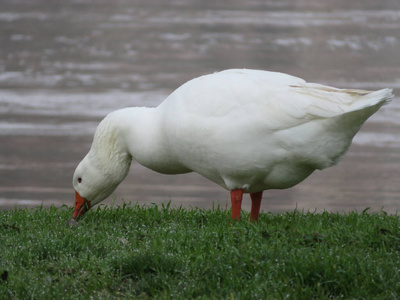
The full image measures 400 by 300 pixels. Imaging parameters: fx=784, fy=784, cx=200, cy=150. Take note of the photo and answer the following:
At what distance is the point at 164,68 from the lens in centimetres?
1475

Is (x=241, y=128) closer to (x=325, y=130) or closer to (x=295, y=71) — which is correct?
(x=325, y=130)

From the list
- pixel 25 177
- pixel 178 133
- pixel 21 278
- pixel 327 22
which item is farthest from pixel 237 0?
pixel 21 278

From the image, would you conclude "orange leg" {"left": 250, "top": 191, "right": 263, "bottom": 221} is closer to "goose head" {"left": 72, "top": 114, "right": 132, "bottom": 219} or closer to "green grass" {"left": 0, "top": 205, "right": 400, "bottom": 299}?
"green grass" {"left": 0, "top": 205, "right": 400, "bottom": 299}

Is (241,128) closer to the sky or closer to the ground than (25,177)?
closer to the sky

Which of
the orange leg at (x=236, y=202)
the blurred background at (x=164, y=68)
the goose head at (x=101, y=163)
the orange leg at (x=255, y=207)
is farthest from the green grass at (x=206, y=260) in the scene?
the blurred background at (x=164, y=68)

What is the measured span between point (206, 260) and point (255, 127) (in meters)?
1.22

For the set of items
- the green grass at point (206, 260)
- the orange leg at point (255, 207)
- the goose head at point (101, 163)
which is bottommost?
the green grass at point (206, 260)

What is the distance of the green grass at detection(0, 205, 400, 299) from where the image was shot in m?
4.54

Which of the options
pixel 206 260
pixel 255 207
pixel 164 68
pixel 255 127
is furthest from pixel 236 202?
pixel 164 68

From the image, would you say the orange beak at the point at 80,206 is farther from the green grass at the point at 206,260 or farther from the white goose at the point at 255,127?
the white goose at the point at 255,127

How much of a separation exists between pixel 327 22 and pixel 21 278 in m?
15.2

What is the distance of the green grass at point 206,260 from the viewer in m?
4.54

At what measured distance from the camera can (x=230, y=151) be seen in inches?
230

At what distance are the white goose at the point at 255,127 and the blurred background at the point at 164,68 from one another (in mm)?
1608
